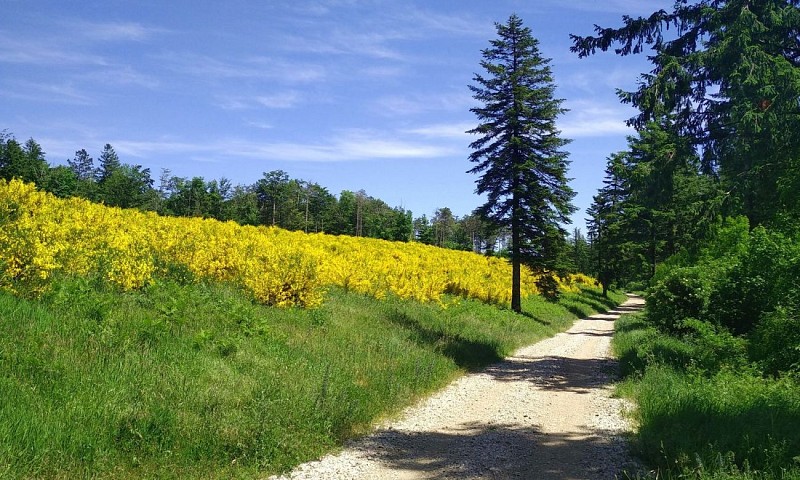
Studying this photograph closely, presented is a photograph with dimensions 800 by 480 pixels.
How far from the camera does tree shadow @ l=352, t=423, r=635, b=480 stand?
6.26 metres

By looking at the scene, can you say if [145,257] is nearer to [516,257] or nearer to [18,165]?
[516,257]

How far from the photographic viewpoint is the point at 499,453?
22.8 feet

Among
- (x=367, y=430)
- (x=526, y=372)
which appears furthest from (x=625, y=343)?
(x=367, y=430)

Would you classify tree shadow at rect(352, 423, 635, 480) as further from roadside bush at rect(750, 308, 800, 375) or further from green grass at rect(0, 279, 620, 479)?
roadside bush at rect(750, 308, 800, 375)

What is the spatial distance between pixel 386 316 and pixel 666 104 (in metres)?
9.07

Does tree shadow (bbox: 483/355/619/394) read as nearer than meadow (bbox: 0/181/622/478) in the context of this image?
No

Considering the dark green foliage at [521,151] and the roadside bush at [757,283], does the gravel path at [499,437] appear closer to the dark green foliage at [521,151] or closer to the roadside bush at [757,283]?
the roadside bush at [757,283]

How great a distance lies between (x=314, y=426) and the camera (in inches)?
275

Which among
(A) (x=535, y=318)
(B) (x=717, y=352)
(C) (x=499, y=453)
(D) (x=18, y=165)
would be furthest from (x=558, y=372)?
(D) (x=18, y=165)

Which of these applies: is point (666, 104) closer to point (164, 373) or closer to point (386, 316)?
point (386, 316)

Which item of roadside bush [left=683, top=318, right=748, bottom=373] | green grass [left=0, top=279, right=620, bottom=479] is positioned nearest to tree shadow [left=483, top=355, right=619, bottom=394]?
green grass [left=0, top=279, right=620, bottom=479]

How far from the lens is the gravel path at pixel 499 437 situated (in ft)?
20.6

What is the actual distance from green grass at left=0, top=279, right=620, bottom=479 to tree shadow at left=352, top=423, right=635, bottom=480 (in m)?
0.74

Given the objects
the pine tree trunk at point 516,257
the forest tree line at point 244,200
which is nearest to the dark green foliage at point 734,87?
the pine tree trunk at point 516,257
